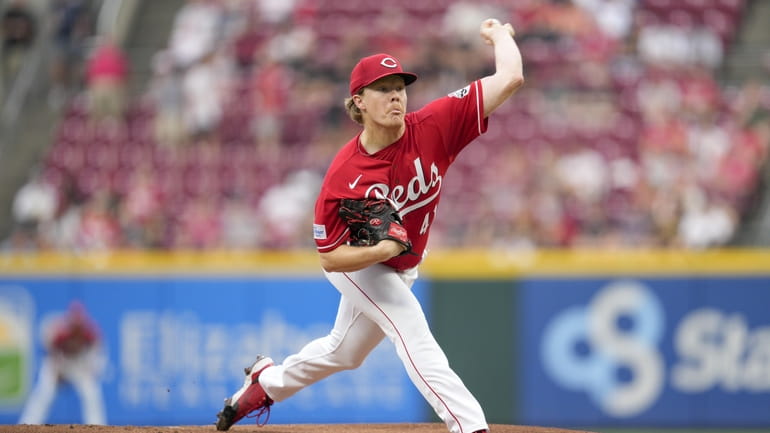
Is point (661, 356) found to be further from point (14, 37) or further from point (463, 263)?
point (14, 37)

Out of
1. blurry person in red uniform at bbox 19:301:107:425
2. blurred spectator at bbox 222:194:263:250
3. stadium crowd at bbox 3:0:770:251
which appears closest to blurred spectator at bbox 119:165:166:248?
stadium crowd at bbox 3:0:770:251

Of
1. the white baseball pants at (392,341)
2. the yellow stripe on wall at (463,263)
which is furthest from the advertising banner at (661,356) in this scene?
the white baseball pants at (392,341)

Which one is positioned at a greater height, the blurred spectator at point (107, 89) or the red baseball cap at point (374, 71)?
the red baseball cap at point (374, 71)

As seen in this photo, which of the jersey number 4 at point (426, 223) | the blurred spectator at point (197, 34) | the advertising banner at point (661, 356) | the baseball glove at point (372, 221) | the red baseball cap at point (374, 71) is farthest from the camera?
the blurred spectator at point (197, 34)

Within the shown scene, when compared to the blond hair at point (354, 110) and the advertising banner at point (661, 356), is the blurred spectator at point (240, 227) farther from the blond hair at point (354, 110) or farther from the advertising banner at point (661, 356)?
the blond hair at point (354, 110)

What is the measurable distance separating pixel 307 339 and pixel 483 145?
3387 millimetres

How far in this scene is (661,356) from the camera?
1138cm

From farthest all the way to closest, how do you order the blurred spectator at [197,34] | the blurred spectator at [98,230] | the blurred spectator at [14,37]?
the blurred spectator at [14,37], the blurred spectator at [197,34], the blurred spectator at [98,230]

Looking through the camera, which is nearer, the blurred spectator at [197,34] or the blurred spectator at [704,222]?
the blurred spectator at [704,222]

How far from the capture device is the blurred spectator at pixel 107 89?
15109 millimetres

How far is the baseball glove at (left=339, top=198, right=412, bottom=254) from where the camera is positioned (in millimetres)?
5777

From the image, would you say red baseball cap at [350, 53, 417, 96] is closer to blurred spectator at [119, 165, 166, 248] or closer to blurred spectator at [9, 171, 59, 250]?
blurred spectator at [119, 165, 166, 248]

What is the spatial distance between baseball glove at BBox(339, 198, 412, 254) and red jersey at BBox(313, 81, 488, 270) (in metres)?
0.04

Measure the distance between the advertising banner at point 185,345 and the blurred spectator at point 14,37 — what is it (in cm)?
569
